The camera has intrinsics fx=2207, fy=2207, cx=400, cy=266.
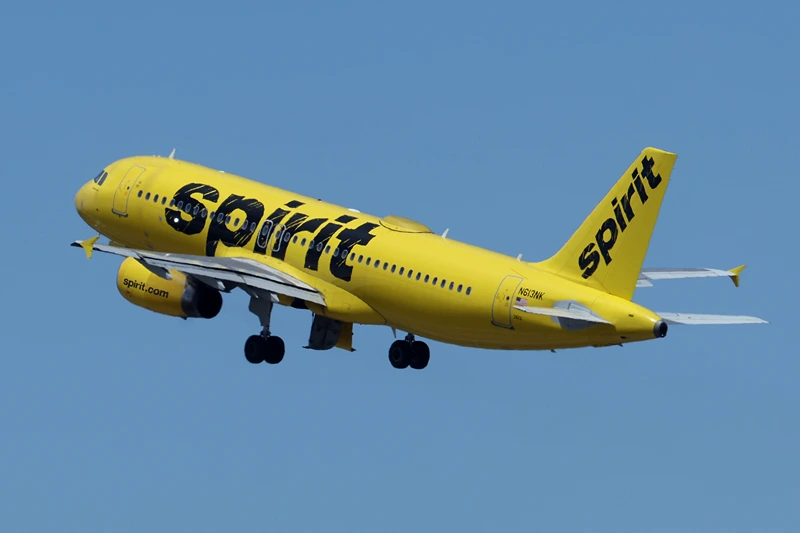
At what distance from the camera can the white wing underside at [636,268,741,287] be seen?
85750mm

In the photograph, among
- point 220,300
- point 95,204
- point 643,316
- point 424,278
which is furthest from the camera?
point 95,204

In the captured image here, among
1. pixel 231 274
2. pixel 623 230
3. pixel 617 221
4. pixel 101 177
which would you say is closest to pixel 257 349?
pixel 231 274

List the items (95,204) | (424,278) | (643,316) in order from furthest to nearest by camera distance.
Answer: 1. (95,204)
2. (424,278)
3. (643,316)

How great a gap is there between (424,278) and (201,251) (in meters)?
11.1

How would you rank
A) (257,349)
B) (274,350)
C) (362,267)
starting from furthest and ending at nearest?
(274,350) < (257,349) < (362,267)

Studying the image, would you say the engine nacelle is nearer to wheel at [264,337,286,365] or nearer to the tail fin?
wheel at [264,337,286,365]

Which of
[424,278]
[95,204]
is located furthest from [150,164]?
[424,278]

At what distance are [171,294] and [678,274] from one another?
19833mm

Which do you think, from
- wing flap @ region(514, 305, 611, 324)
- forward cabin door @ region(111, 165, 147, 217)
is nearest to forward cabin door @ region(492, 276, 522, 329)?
wing flap @ region(514, 305, 611, 324)

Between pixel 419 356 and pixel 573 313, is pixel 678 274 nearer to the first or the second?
pixel 419 356

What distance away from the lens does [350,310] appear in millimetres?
83188

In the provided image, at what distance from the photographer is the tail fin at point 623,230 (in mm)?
76188

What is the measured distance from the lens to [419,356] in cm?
8638

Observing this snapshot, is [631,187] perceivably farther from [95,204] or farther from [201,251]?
[95,204]
